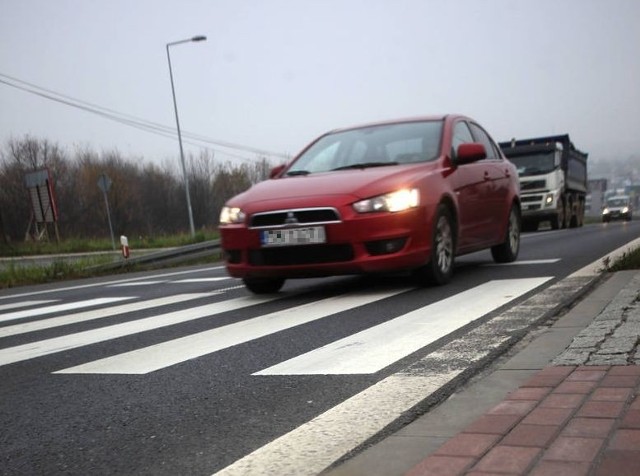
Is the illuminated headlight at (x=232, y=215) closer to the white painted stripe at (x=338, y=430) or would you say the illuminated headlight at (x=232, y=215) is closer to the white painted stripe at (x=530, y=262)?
the white painted stripe at (x=338, y=430)

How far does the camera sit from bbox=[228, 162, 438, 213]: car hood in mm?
6047

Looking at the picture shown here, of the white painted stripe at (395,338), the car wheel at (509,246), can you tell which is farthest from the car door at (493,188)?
the white painted stripe at (395,338)

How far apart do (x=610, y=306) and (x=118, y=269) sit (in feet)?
33.9

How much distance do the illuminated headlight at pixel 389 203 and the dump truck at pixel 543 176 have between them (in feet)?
61.7

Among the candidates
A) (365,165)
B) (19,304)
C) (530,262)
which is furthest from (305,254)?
(19,304)

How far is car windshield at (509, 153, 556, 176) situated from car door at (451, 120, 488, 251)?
17.8m

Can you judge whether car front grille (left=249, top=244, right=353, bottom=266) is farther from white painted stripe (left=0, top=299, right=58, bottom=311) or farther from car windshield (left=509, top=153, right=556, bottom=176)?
car windshield (left=509, top=153, right=556, bottom=176)

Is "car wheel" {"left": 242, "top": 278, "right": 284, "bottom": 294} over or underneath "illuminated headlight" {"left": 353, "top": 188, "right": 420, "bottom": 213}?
underneath

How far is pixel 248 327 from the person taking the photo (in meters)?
5.07

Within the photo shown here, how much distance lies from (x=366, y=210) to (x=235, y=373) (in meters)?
2.63

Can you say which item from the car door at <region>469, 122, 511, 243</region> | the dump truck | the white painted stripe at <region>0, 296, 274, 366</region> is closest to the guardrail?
the white painted stripe at <region>0, 296, 274, 366</region>

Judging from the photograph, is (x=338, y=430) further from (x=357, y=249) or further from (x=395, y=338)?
(x=357, y=249)

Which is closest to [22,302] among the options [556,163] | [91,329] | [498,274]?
[91,329]

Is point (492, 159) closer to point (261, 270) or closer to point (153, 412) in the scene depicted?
point (261, 270)
